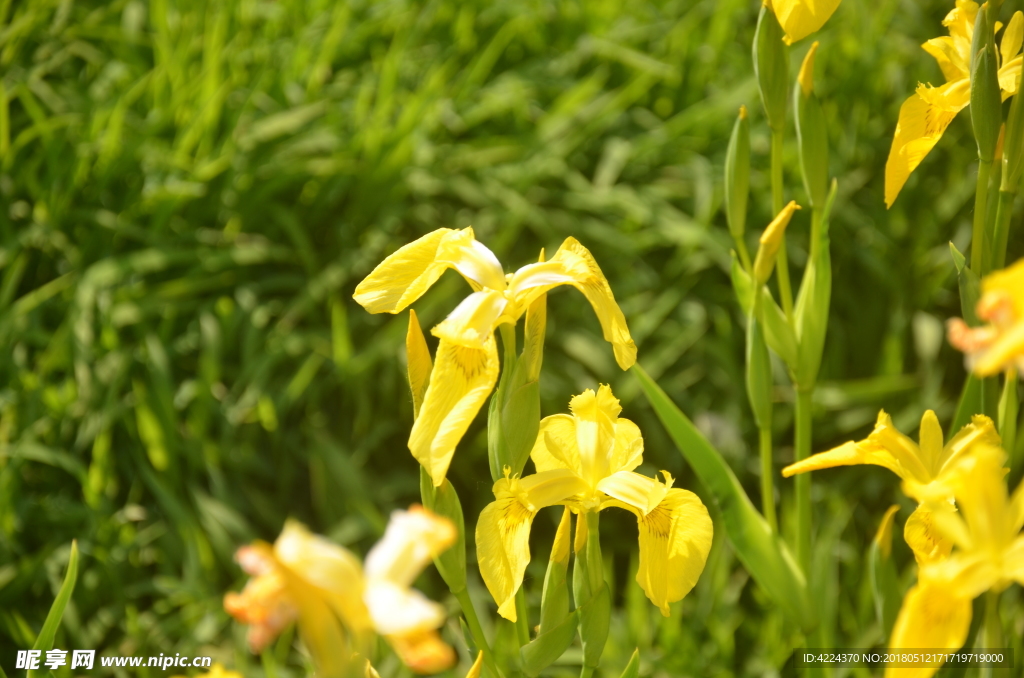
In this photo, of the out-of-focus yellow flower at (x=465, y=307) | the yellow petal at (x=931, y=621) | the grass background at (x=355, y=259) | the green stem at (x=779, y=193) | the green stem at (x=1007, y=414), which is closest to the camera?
the yellow petal at (x=931, y=621)

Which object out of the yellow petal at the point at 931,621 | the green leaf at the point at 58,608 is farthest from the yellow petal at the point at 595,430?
the green leaf at the point at 58,608

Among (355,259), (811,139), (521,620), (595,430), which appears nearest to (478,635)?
(521,620)

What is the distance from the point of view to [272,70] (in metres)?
1.68

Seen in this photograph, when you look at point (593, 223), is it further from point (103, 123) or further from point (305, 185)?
point (103, 123)

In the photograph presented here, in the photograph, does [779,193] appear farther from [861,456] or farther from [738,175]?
[861,456]

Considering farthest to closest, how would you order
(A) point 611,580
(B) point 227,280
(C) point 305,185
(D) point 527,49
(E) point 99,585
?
1. (D) point 527,49
2. (C) point 305,185
3. (B) point 227,280
4. (A) point 611,580
5. (E) point 99,585

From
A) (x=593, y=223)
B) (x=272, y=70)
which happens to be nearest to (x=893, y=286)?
(x=593, y=223)

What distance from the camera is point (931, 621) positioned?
0.42m

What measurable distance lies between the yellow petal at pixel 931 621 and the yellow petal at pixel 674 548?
187mm

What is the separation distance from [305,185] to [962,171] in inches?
49.0

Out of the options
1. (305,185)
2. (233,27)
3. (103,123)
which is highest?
(233,27)

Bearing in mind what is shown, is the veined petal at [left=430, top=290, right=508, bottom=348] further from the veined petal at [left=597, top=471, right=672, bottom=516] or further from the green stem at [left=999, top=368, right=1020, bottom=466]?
the green stem at [left=999, top=368, right=1020, bottom=466]

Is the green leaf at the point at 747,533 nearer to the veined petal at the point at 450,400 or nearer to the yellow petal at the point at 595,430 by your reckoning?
the yellow petal at the point at 595,430

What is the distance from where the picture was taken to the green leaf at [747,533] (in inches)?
28.9
